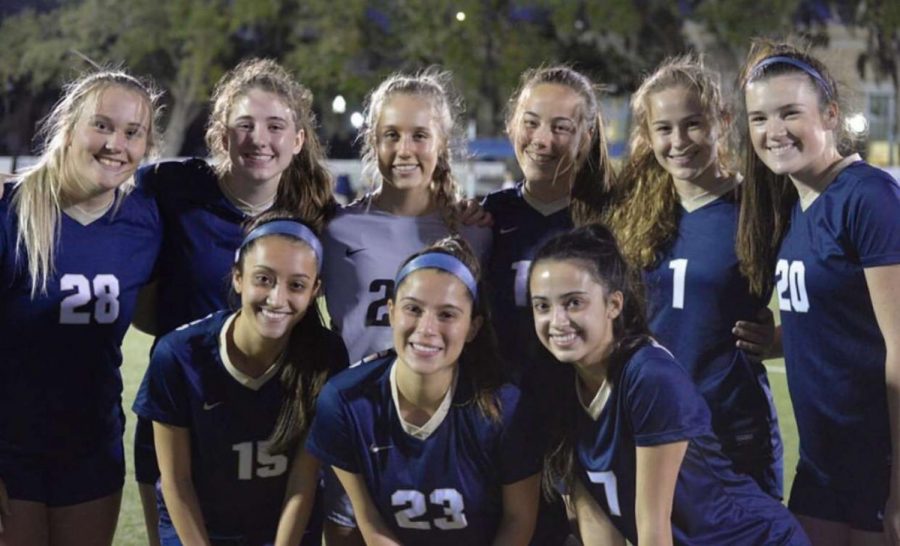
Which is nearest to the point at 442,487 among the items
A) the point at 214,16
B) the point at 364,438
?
the point at 364,438

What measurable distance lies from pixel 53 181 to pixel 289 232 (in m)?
0.70

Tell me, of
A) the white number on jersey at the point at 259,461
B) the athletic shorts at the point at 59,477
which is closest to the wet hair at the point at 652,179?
the white number on jersey at the point at 259,461

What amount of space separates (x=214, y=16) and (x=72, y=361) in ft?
81.4

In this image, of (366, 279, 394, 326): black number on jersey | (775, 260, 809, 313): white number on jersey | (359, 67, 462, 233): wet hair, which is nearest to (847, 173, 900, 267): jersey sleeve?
(775, 260, 809, 313): white number on jersey

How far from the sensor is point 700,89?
10.8 feet

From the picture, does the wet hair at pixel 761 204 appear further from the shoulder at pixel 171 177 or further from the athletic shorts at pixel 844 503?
the shoulder at pixel 171 177

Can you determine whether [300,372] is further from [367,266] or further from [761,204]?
[761,204]

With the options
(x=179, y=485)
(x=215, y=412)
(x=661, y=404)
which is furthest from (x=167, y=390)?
(x=661, y=404)

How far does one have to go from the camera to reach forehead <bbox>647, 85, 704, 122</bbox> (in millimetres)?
3283

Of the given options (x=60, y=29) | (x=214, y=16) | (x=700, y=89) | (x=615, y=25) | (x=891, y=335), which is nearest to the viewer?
(x=891, y=335)

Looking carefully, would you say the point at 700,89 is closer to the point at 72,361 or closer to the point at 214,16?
the point at 72,361

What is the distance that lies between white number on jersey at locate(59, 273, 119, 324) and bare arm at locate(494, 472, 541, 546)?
1.23 metres

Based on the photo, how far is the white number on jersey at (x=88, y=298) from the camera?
10.5 ft

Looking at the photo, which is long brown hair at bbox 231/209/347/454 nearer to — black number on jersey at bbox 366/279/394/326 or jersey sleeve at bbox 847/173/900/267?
black number on jersey at bbox 366/279/394/326
